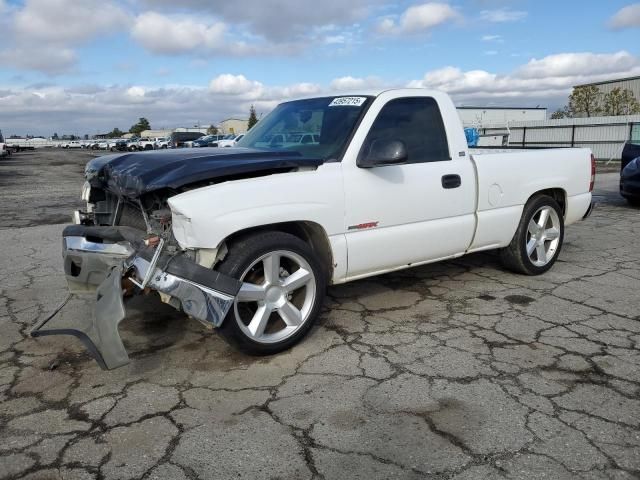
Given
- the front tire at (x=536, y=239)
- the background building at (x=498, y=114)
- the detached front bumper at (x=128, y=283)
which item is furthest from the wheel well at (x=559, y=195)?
the background building at (x=498, y=114)

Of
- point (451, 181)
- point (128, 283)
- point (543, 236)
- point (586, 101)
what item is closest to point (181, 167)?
point (128, 283)

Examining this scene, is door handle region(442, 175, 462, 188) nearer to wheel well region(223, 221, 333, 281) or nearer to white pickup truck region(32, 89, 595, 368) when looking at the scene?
white pickup truck region(32, 89, 595, 368)

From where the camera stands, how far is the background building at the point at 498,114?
44737mm

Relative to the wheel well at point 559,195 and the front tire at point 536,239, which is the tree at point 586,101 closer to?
the wheel well at point 559,195

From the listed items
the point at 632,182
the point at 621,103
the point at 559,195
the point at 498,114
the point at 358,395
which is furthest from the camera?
the point at 498,114

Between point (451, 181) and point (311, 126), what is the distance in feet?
4.12

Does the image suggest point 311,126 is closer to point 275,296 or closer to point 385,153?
point 385,153

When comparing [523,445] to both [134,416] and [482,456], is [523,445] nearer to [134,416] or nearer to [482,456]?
[482,456]

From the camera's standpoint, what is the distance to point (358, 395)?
127 inches

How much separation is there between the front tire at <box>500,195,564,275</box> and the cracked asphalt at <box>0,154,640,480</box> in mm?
437

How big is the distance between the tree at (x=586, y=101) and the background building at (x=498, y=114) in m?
4.18

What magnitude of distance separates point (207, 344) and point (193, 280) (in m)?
0.86

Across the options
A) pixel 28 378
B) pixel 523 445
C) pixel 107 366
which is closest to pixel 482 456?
pixel 523 445

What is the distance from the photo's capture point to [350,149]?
406cm
